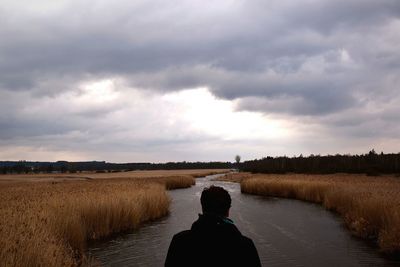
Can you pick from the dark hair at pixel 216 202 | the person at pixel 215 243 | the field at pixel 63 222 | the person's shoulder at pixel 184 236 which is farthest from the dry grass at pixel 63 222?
the dark hair at pixel 216 202

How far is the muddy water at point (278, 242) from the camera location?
1480 centimetres

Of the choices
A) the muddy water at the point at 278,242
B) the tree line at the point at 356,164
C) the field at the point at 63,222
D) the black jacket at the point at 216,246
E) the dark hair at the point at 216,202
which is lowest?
the muddy water at the point at 278,242

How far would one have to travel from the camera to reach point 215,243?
389 centimetres

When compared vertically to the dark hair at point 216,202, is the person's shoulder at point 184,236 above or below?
below

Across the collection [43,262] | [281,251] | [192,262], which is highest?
[192,262]

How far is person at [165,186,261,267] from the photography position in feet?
12.8

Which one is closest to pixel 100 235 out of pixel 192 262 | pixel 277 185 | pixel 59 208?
pixel 59 208

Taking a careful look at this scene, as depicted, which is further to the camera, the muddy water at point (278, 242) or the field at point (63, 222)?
the muddy water at point (278, 242)

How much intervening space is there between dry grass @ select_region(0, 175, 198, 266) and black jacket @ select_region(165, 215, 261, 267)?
15.7 feet

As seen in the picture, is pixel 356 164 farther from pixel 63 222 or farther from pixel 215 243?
pixel 215 243

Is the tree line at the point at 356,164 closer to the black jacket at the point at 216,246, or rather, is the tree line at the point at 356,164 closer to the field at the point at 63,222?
the field at the point at 63,222

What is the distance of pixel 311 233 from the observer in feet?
67.1

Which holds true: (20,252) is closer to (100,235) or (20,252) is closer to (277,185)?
(100,235)

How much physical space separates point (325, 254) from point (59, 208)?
34.1 ft
